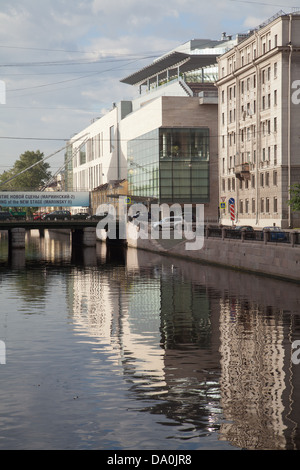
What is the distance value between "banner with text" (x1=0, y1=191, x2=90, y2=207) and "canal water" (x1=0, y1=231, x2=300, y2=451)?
59578 millimetres

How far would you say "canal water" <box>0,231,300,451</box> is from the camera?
49.6 feet

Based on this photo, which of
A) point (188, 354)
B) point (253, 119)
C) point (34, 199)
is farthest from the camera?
point (34, 199)

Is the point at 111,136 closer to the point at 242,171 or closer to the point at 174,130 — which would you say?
the point at 174,130

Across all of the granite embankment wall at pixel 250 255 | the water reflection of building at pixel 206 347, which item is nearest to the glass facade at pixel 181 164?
the granite embankment wall at pixel 250 255

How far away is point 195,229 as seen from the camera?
2594 inches

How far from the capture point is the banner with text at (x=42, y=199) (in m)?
103

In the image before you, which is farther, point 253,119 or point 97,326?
point 253,119

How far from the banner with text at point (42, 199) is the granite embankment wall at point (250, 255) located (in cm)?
3585

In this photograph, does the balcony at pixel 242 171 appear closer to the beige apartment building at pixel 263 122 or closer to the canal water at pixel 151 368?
the beige apartment building at pixel 263 122

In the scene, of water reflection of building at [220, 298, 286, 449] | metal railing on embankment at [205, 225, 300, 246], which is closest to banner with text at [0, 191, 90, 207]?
metal railing on embankment at [205, 225, 300, 246]

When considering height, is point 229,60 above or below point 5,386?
above
